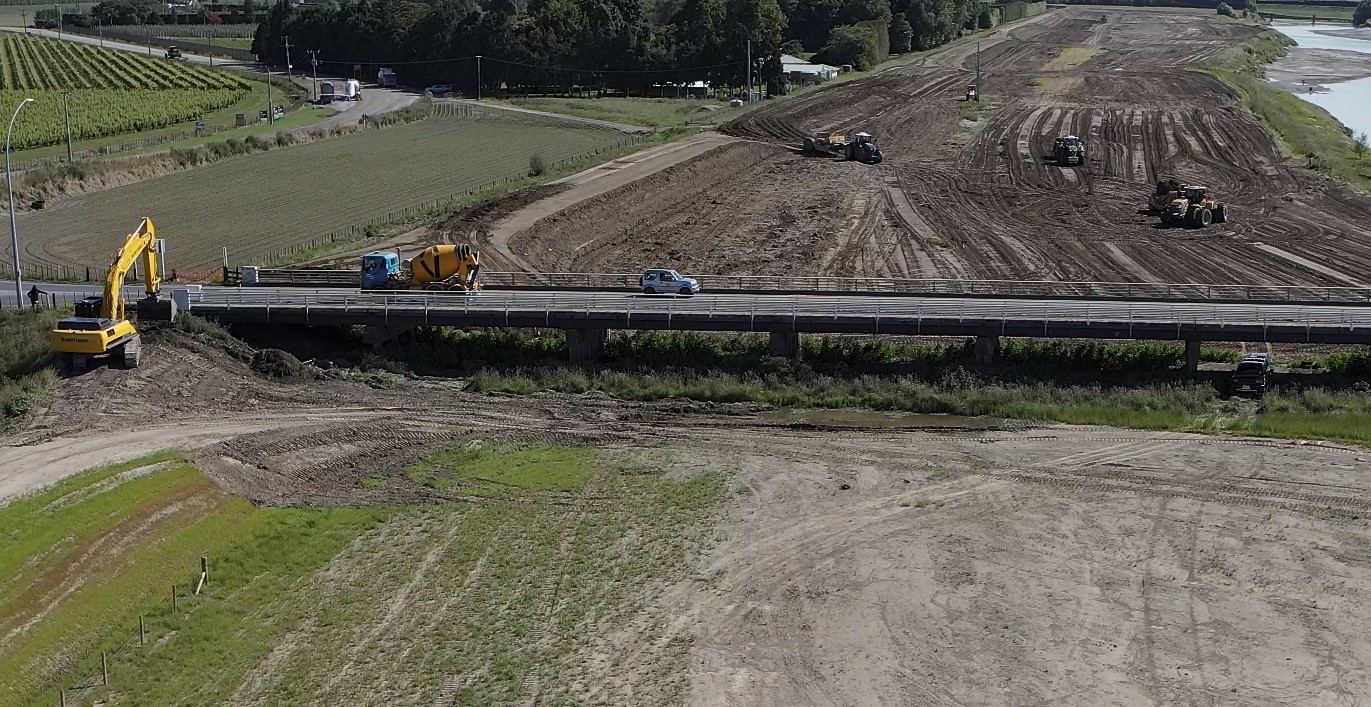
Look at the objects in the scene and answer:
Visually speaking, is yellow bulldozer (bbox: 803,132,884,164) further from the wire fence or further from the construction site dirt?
the wire fence

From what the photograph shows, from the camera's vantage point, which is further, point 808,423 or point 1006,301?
point 1006,301

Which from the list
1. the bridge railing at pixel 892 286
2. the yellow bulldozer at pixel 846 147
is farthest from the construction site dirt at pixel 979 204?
the bridge railing at pixel 892 286

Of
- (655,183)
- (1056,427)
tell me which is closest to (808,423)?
(1056,427)

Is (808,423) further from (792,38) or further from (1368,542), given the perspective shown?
(792,38)

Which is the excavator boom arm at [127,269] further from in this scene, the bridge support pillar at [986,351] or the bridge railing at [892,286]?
the bridge support pillar at [986,351]

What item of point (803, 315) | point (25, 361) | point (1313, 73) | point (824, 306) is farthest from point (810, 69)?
point (25, 361)

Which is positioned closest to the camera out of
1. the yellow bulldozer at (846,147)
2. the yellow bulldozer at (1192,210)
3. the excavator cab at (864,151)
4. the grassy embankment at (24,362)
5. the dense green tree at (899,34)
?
the grassy embankment at (24,362)
